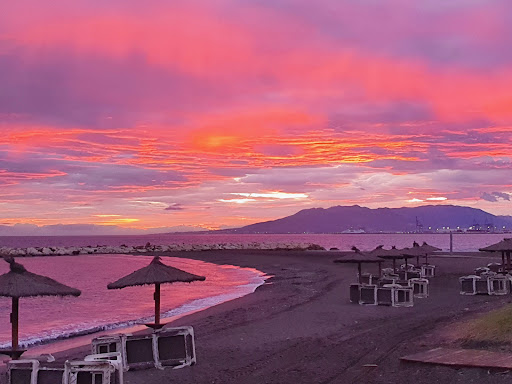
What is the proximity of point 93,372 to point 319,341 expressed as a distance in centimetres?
720

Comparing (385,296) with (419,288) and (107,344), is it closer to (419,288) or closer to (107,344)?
(419,288)

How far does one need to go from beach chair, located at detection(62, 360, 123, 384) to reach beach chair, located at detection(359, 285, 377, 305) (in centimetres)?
1444

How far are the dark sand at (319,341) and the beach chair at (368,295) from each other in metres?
0.58

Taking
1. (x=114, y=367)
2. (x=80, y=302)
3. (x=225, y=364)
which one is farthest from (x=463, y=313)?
(x=80, y=302)

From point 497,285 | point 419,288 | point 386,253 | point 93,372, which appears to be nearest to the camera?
point 93,372

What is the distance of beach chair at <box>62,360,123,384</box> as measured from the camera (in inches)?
380

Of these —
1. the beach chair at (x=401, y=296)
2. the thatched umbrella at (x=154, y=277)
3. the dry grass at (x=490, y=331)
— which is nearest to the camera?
the dry grass at (x=490, y=331)

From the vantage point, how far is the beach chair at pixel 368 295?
74.5 ft

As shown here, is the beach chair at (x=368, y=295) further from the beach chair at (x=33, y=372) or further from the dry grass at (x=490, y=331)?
the beach chair at (x=33, y=372)

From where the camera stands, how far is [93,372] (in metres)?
9.71

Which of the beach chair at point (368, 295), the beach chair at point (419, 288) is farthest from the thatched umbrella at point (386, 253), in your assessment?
the beach chair at point (368, 295)

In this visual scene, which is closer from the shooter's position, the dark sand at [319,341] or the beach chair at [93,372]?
the beach chair at [93,372]

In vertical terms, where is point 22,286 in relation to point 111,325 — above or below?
above

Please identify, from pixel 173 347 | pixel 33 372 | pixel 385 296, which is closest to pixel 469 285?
pixel 385 296
